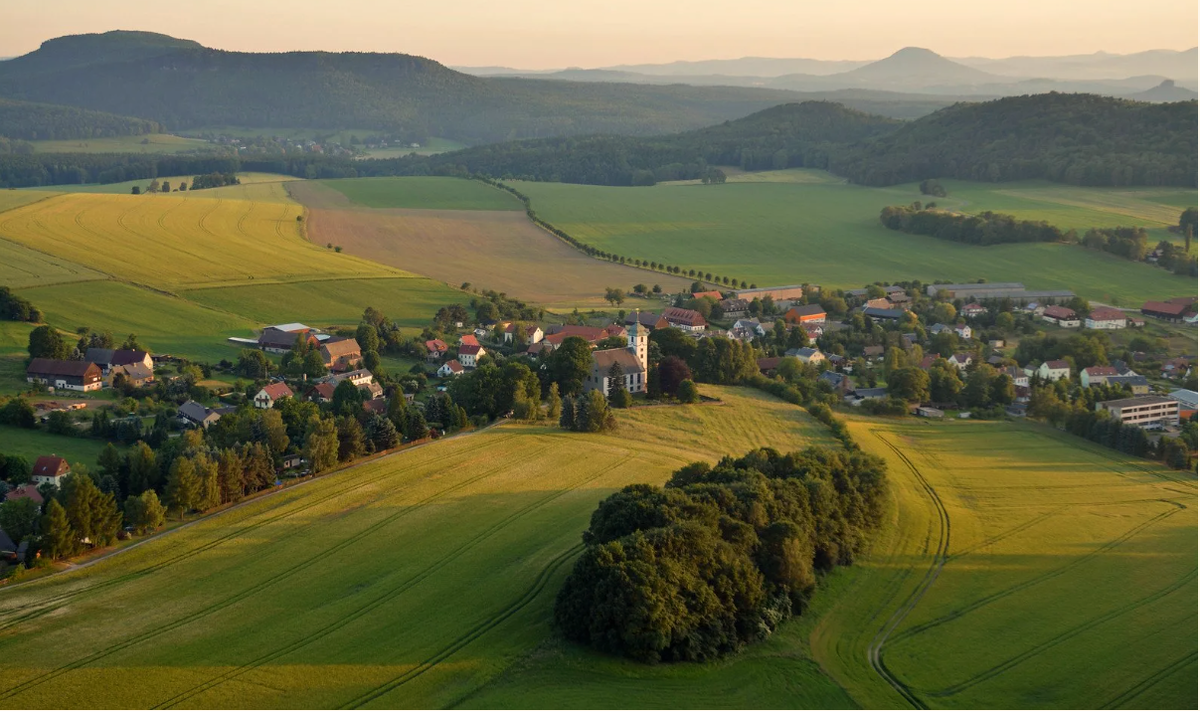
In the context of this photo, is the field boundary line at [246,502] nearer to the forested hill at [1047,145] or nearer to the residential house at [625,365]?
the residential house at [625,365]

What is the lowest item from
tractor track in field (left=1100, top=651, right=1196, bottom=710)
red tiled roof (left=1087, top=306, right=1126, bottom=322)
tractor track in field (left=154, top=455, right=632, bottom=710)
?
tractor track in field (left=1100, top=651, right=1196, bottom=710)

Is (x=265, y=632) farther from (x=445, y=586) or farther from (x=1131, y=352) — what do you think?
(x=1131, y=352)

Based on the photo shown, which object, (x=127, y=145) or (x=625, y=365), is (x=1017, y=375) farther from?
(x=127, y=145)

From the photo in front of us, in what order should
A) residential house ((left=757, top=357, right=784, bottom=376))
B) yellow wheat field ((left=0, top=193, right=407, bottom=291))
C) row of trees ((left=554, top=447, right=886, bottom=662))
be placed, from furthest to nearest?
yellow wheat field ((left=0, top=193, right=407, bottom=291)), residential house ((left=757, top=357, right=784, bottom=376)), row of trees ((left=554, top=447, right=886, bottom=662))

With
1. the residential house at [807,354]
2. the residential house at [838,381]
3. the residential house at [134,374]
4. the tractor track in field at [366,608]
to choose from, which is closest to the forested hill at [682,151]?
the residential house at [807,354]

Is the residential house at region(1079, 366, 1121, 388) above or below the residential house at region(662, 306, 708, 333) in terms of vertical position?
below

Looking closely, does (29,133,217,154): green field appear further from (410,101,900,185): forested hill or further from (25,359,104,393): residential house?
(25,359,104,393): residential house

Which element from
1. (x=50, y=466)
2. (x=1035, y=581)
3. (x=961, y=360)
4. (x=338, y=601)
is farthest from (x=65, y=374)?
(x=961, y=360)

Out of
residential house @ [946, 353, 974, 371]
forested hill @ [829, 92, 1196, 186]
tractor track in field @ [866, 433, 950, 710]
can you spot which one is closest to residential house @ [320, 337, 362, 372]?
tractor track in field @ [866, 433, 950, 710]
